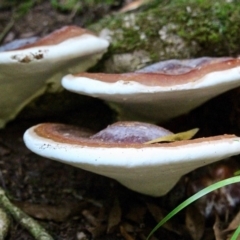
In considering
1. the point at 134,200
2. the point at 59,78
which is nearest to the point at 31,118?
the point at 59,78

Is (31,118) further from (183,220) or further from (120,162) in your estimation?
(120,162)

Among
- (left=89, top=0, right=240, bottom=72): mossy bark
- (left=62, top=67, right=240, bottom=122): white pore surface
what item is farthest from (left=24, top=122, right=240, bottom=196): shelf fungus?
(left=89, top=0, right=240, bottom=72): mossy bark

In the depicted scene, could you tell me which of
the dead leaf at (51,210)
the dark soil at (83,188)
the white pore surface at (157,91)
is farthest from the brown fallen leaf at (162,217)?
the white pore surface at (157,91)

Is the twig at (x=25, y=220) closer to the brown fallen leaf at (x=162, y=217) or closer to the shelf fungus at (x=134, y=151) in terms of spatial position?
the shelf fungus at (x=134, y=151)

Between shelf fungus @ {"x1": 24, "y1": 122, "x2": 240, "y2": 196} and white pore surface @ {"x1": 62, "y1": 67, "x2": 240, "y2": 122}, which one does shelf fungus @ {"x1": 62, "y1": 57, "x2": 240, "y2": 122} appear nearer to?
white pore surface @ {"x1": 62, "y1": 67, "x2": 240, "y2": 122}

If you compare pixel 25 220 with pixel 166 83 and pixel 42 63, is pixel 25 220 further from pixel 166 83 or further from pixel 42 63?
pixel 166 83

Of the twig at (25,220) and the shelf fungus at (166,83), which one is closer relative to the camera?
the shelf fungus at (166,83)
